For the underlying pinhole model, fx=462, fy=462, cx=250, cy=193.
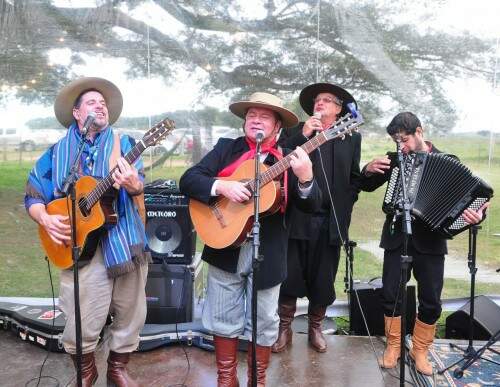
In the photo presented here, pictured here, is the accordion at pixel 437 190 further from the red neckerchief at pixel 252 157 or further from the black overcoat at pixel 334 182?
the red neckerchief at pixel 252 157

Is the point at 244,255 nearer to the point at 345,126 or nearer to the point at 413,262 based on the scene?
the point at 345,126

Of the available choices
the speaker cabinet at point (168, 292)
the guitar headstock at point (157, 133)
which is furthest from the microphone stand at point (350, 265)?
the guitar headstock at point (157, 133)

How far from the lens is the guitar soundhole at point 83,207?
7.74 ft

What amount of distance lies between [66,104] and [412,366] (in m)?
2.70

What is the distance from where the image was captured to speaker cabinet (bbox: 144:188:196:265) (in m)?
3.42

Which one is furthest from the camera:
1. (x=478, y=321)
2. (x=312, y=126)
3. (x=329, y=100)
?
(x=478, y=321)

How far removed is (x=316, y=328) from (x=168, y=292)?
1115 mm

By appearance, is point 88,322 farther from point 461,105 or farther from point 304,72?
point 461,105

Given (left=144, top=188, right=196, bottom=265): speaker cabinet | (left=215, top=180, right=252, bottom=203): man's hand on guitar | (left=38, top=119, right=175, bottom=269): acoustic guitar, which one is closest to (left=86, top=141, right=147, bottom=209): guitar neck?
(left=38, top=119, right=175, bottom=269): acoustic guitar

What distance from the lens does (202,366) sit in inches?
120

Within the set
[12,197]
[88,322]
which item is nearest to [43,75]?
[12,197]

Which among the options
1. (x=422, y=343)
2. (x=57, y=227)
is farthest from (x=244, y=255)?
(x=422, y=343)

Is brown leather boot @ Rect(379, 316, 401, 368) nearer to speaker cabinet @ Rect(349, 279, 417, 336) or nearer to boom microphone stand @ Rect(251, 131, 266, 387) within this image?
speaker cabinet @ Rect(349, 279, 417, 336)

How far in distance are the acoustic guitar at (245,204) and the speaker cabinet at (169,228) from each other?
90 cm
